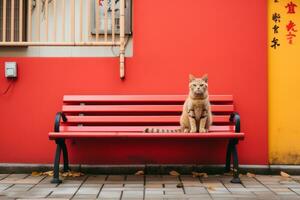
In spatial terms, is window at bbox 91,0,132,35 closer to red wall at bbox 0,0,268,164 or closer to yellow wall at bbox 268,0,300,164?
red wall at bbox 0,0,268,164

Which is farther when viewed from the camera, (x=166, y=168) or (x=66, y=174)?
(x=166, y=168)

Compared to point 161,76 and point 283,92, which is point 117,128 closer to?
point 161,76

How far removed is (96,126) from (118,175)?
60cm

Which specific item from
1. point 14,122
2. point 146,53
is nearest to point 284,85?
point 146,53

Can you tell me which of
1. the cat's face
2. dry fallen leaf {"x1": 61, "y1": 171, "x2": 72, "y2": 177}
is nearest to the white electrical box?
dry fallen leaf {"x1": 61, "y1": 171, "x2": 72, "y2": 177}

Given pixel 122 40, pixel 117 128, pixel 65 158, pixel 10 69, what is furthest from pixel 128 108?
pixel 10 69

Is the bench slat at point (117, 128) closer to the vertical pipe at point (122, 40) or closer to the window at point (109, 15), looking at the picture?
the vertical pipe at point (122, 40)

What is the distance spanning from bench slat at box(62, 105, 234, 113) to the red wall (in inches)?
8.9

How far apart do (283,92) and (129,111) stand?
5.87ft

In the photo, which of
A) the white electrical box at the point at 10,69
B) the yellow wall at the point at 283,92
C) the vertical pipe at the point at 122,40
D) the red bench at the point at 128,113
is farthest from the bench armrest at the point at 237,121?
the white electrical box at the point at 10,69

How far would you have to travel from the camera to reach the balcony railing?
5137mm

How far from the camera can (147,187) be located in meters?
4.29

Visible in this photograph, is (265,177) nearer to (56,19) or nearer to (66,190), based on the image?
(66,190)

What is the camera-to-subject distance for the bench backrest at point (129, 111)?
4.96m
